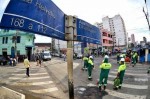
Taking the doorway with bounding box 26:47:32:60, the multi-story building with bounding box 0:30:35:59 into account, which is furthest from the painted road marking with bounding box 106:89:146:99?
the doorway with bounding box 26:47:32:60

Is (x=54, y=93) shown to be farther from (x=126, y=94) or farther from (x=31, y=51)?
(x=31, y=51)

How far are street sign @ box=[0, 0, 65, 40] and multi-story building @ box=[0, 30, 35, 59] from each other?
3733 cm

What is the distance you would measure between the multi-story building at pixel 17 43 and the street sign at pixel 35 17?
37.3 meters

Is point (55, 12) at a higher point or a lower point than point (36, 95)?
higher

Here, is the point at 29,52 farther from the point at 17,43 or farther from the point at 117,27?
the point at 117,27

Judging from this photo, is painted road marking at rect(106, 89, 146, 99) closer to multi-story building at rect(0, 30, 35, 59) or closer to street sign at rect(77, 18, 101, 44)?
street sign at rect(77, 18, 101, 44)

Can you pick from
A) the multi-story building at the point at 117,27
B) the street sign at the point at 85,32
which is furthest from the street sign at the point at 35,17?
the multi-story building at the point at 117,27

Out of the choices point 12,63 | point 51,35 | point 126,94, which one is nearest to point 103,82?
point 126,94

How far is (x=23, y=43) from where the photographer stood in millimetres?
42594

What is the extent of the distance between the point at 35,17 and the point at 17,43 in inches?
1573

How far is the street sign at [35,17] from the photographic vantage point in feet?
13.5

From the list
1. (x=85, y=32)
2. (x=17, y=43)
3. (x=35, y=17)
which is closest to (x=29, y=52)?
(x=17, y=43)

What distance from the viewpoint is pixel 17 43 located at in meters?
43.2

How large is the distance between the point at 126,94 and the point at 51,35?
21.1 ft
